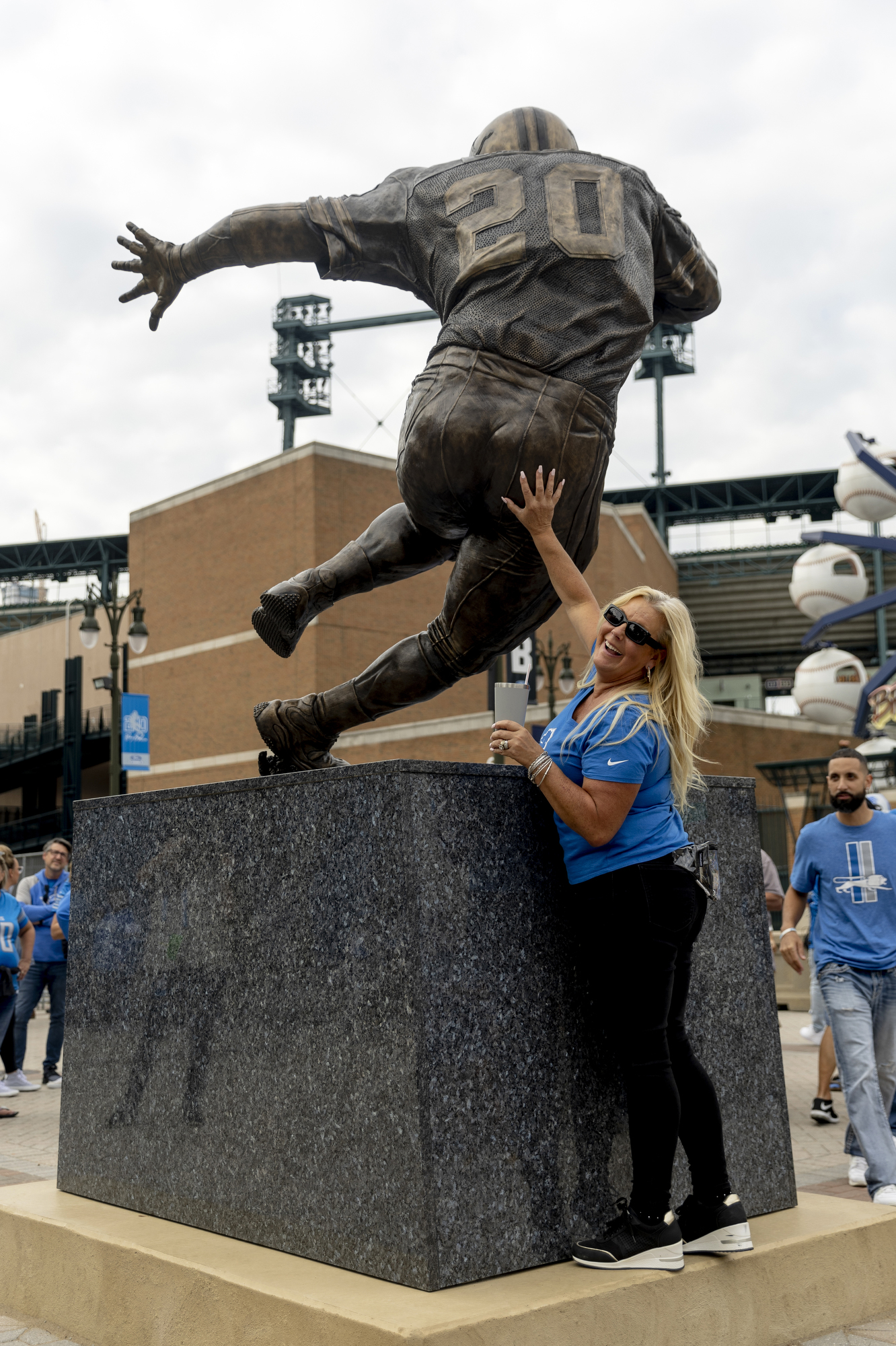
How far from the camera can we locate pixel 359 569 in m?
3.96

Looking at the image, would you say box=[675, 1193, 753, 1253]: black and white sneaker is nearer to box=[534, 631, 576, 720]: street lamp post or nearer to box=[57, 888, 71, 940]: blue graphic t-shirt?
box=[57, 888, 71, 940]: blue graphic t-shirt

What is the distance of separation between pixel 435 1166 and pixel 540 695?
35011mm

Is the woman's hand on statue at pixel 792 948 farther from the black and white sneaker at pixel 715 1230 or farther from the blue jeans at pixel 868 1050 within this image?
the black and white sneaker at pixel 715 1230

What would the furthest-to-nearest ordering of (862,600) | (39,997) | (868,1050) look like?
(862,600) → (39,997) → (868,1050)

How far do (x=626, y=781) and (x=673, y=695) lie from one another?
319mm

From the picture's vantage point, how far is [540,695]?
37.8m

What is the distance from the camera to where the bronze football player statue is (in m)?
3.53

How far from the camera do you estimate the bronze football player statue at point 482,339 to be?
11.6ft

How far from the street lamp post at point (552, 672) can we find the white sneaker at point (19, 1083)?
1172 cm

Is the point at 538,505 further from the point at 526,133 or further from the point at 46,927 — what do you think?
the point at 46,927

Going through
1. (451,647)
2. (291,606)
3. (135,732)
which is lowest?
(451,647)

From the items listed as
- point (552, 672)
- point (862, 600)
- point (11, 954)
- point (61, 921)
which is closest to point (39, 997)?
point (61, 921)

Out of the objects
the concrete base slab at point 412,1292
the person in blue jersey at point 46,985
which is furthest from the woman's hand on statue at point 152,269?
the person in blue jersey at point 46,985

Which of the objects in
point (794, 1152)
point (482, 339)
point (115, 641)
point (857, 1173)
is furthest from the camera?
point (115, 641)
